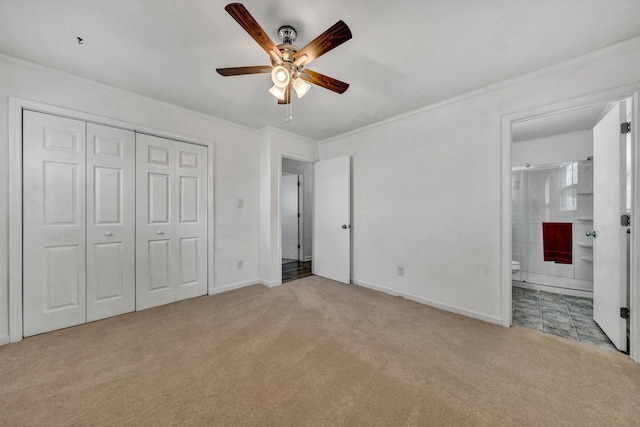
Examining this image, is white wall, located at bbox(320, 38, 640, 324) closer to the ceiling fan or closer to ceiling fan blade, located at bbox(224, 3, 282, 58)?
the ceiling fan

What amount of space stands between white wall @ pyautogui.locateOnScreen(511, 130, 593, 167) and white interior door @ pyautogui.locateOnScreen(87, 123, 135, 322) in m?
4.86

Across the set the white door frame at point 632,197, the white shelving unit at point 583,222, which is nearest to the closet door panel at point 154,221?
the white door frame at point 632,197

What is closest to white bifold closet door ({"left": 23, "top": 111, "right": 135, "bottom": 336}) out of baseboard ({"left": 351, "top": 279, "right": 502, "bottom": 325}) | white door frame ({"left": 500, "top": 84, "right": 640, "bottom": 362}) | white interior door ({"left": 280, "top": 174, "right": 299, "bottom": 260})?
baseboard ({"left": 351, "top": 279, "right": 502, "bottom": 325})

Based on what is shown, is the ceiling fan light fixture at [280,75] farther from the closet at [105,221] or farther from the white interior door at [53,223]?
the white interior door at [53,223]

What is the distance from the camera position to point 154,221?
2.82m

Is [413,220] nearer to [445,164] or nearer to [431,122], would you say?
[445,164]

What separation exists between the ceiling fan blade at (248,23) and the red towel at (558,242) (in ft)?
15.3

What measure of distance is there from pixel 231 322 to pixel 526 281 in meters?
4.45

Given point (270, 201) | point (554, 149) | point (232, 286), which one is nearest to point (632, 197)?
point (554, 149)

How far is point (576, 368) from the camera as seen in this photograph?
5.60ft

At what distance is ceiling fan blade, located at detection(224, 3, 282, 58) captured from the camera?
1.21 metres

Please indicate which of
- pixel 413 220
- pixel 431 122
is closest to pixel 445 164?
pixel 431 122

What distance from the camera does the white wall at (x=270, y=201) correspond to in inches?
141

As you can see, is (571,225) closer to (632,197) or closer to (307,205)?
(632,197)
